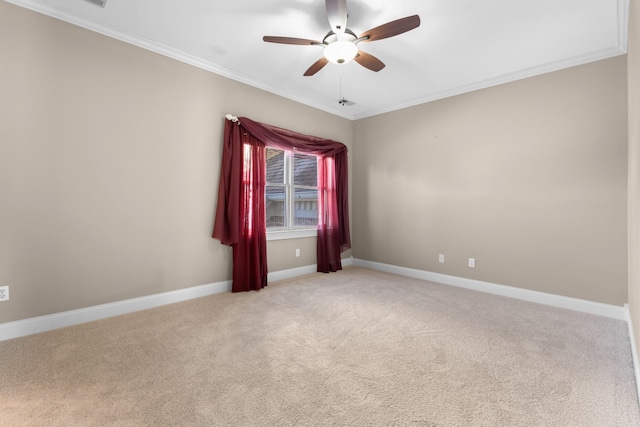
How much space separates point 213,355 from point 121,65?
9.06ft

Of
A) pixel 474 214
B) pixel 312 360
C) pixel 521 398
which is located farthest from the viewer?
pixel 474 214

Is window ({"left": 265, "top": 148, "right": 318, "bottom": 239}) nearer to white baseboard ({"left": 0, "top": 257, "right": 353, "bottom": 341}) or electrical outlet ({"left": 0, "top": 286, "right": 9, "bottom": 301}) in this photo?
white baseboard ({"left": 0, "top": 257, "right": 353, "bottom": 341})

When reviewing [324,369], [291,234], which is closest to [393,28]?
[324,369]

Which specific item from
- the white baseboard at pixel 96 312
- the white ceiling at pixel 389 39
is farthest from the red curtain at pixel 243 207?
the white ceiling at pixel 389 39

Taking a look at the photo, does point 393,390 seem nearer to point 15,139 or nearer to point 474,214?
point 474,214

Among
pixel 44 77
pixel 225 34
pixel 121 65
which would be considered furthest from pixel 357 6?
pixel 44 77

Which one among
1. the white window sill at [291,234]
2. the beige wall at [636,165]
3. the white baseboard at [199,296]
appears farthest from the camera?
the white window sill at [291,234]

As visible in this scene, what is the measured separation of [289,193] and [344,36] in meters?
2.27

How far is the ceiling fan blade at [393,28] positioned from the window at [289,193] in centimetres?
219

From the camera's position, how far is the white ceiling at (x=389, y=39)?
231 cm

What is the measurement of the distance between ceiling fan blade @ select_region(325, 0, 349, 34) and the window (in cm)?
212

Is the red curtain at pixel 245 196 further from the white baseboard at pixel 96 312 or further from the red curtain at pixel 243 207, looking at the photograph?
the white baseboard at pixel 96 312

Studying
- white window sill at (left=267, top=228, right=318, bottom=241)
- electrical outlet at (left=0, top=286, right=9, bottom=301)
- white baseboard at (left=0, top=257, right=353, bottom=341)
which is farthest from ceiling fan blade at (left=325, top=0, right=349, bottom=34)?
electrical outlet at (left=0, top=286, right=9, bottom=301)

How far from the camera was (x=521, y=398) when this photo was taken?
1598 mm
